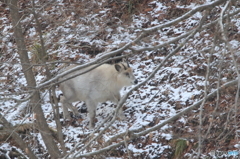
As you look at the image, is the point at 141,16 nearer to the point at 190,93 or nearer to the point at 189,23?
the point at 189,23

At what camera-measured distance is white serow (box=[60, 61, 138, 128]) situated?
25.4 feet

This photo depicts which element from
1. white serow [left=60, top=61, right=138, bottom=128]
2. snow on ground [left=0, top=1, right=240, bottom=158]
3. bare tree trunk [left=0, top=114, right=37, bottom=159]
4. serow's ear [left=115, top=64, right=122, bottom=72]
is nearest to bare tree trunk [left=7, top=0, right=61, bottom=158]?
snow on ground [left=0, top=1, right=240, bottom=158]

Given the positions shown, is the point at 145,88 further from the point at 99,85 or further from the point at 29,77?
the point at 29,77

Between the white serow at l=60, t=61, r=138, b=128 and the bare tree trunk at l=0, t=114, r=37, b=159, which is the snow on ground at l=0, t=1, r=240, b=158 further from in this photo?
the white serow at l=60, t=61, r=138, b=128

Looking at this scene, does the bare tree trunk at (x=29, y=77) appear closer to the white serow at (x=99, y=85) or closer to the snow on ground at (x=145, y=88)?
the snow on ground at (x=145, y=88)

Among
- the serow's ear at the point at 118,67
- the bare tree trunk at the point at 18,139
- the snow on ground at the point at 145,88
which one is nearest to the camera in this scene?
the bare tree trunk at the point at 18,139

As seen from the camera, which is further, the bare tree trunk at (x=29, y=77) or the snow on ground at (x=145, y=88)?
the snow on ground at (x=145, y=88)

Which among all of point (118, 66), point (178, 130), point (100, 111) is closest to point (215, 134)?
point (178, 130)

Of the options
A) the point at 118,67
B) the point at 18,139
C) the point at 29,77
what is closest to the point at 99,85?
the point at 118,67

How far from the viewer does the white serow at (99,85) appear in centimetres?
774

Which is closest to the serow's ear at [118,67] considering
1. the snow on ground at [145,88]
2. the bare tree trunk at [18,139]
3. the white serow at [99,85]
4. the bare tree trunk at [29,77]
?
the white serow at [99,85]

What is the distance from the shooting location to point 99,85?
25.5ft

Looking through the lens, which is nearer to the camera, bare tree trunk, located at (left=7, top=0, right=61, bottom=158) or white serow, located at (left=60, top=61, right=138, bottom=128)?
bare tree trunk, located at (left=7, top=0, right=61, bottom=158)

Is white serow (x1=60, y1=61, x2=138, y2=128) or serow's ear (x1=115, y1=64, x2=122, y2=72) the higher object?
serow's ear (x1=115, y1=64, x2=122, y2=72)
